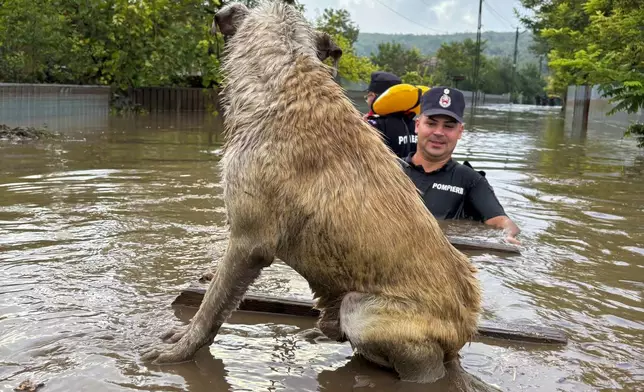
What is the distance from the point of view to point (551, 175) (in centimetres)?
1172

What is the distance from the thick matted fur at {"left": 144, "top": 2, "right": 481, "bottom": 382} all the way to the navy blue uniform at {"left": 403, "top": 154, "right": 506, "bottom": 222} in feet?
8.27

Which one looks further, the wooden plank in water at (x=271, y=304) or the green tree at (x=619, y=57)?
the green tree at (x=619, y=57)

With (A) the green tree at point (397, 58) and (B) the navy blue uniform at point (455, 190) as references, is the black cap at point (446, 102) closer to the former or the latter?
(B) the navy blue uniform at point (455, 190)

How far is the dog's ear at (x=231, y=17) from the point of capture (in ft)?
13.0

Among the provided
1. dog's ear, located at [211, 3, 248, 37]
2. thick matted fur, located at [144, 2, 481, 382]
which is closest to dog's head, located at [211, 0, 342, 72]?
dog's ear, located at [211, 3, 248, 37]

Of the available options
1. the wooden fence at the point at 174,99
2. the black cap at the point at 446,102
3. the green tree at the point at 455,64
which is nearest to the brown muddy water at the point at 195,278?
the black cap at the point at 446,102

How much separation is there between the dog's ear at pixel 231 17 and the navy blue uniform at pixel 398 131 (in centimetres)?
378

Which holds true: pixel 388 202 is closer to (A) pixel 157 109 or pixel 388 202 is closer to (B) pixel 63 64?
(B) pixel 63 64

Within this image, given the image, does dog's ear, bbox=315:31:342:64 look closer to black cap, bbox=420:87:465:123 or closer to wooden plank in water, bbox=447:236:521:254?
black cap, bbox=420:87:465:123

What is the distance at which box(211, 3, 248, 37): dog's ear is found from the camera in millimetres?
3949

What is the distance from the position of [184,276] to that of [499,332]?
2449mm

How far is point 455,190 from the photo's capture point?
19.8ft

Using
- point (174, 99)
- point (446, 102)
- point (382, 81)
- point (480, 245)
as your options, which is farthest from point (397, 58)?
point (446, 102)

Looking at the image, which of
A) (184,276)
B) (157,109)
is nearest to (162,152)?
(184,276)
